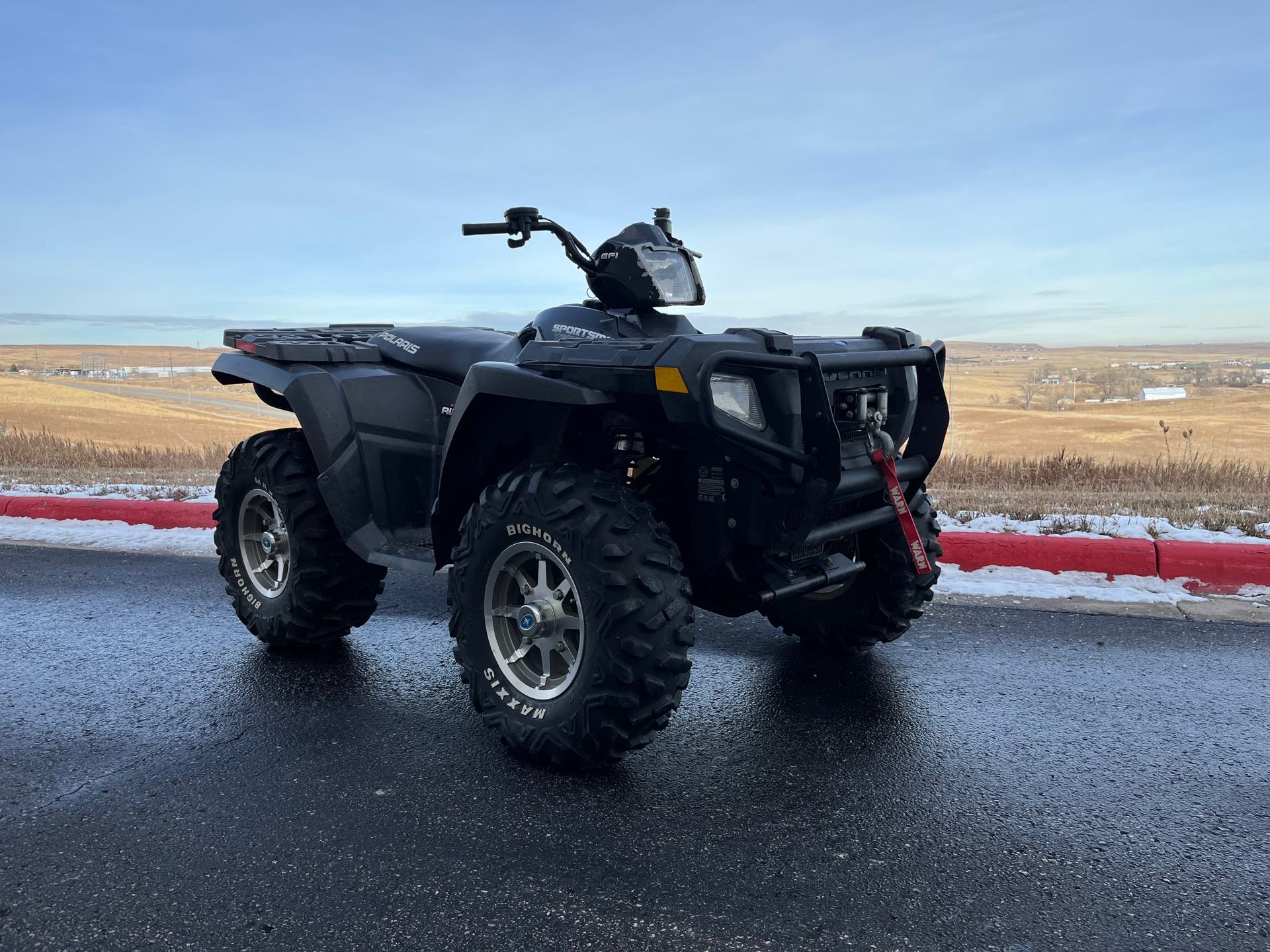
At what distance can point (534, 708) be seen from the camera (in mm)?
3600

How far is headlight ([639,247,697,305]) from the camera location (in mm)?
4125

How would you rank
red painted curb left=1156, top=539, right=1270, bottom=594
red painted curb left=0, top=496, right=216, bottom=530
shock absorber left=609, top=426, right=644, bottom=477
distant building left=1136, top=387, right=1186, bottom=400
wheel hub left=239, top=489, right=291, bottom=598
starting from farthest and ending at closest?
distant building left=1136, top=387, right=1186, bottom=400 → red painted curb left=0, top=496, right=216, bottom=530 → red painted curb left=1156, top=539, right=1270, bottom=594 → wheel hub left=239, top=489, right=291, bottom=598 → shock absorber left=609, top=426, right=644, bottom=477

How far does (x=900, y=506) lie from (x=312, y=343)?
2.89 metres

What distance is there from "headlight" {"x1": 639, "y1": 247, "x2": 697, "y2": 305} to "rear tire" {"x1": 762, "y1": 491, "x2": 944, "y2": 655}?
1.30 meters

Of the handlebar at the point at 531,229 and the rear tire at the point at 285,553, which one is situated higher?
the handlebar at the point at 531,229

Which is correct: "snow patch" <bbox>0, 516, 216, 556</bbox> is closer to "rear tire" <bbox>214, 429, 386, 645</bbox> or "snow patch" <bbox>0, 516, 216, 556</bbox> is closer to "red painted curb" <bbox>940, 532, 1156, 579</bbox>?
"rear tire" <bbox>214, 429, 386, 645</bbox>

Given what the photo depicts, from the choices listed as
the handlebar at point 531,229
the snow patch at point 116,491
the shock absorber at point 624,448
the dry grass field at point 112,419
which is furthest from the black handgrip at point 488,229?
the dry grass field at point 112,419

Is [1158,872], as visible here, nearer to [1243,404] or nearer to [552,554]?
[552,554]

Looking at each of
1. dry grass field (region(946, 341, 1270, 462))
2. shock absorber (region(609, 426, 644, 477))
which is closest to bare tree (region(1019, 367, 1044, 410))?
dry grass field (region(946, 341, 1270, 462))

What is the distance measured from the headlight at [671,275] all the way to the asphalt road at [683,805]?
1.67 m

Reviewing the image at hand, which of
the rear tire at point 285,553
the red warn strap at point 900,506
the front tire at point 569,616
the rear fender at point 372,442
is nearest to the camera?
the front tire at point 569,616

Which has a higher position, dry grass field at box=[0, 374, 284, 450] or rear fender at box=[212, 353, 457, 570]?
rear fender at box=[212, 353, 457, 570]

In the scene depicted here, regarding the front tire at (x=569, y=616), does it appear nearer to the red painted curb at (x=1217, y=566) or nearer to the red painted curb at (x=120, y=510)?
the red painted curb at (x=1217, y=566)

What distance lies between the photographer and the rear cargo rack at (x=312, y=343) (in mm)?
4777
